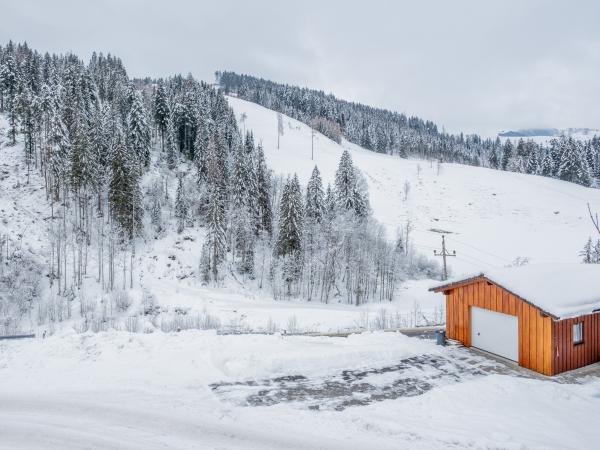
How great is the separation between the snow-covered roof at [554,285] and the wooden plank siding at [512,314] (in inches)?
17.3

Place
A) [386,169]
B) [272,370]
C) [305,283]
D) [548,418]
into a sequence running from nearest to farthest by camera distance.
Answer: [548,418], [272,370], [305,283], [386,169]

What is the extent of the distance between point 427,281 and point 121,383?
49308 mm

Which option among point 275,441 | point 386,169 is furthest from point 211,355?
point 386,169

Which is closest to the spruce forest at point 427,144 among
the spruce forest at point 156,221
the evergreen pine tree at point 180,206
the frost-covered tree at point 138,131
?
the spruce forest at point 156,221

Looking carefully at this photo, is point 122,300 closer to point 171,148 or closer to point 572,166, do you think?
point 171,148

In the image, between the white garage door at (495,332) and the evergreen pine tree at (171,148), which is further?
the evergreen pine tree at (171,148)

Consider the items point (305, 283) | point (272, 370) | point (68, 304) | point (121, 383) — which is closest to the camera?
point (121, 383)

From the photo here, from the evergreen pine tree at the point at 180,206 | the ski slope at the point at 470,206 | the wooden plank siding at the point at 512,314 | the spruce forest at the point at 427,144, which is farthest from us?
the spruce forest at the point at 427,144

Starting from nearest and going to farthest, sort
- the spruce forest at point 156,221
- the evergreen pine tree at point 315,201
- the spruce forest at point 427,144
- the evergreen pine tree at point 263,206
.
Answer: the spruce forest at point 156,221 < the evergreen pine tree at point 315,201 < the evergreen pine tree at point 263,206 < the spruce forest at point 427,144

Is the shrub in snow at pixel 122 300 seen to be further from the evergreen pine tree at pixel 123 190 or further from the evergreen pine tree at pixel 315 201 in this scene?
the evergreen pine tree at pixel 315 201

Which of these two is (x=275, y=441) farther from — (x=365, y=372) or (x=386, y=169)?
(x=386, y=169)

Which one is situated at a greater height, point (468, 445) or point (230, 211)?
point (230, 211)

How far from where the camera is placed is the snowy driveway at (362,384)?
37.0 ft

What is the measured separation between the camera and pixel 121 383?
11.5 m
